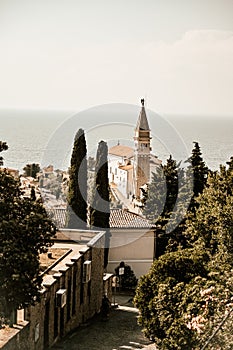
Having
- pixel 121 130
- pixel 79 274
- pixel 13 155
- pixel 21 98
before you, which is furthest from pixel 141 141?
pixel 79 274

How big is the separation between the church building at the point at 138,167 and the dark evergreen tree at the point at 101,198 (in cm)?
616

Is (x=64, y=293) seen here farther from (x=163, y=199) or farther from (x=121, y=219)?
(x=163, y=199)

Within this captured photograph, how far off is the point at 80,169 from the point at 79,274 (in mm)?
3802

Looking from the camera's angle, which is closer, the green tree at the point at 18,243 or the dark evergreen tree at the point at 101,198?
the green tree at the point at 18,243

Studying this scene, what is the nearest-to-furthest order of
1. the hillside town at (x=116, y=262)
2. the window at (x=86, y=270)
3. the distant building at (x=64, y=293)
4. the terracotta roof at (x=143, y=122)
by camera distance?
Answer: the hillside town at (x=116, y=262) → the distant building at (x=64, y=293) → the window at (x=86, y=270) → the terracotta roof at (x=143, y=122)

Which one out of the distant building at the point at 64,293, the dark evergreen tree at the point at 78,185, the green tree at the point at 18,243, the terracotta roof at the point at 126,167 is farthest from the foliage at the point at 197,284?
the terracotta roof at the point at 126,167

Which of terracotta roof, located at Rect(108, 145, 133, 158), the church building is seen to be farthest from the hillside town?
terracotta roof, located at Rect(108, 145, 133, 158)

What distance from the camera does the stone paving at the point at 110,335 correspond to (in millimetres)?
8770

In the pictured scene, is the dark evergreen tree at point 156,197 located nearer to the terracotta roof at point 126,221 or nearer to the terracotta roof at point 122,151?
the terracotta roof at point 126,221

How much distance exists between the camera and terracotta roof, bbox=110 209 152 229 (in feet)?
47.0

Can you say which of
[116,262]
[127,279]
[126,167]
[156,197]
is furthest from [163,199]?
[126,167]

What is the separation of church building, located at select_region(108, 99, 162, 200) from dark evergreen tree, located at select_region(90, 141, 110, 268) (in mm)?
6157

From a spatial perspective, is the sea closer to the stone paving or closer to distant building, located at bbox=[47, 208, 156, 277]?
distant building, located at bbox=[47, 208, 156, 277]

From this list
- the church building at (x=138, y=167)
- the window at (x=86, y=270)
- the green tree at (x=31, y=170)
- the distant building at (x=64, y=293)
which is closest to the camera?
the distant building at (x=64, y=293)
